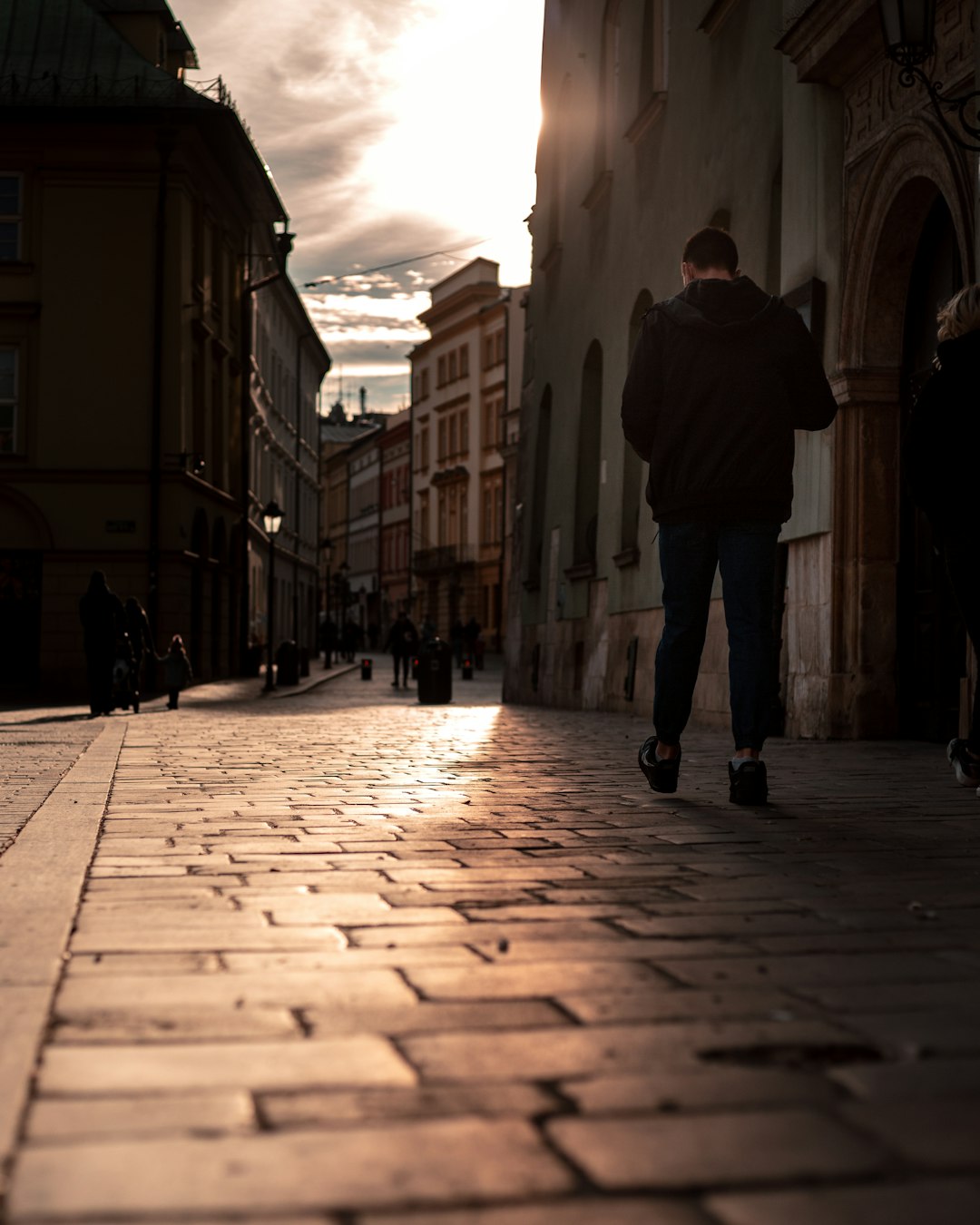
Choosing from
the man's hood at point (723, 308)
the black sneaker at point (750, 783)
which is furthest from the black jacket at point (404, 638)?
the black sneaker at point (750, 783)

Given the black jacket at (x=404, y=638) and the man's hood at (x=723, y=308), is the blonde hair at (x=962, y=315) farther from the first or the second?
the black jacket at (x=404, y=638)

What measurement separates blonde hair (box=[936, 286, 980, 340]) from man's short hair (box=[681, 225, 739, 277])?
90 cm

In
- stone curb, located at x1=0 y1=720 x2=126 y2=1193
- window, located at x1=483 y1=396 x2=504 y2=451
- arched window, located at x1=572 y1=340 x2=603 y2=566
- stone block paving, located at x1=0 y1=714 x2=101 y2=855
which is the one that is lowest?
stone block paving, located at x1=0 y1=714 x2=101 y2=855

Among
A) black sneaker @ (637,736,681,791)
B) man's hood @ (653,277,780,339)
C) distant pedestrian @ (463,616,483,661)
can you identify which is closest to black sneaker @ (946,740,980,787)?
black sneaker @ (637,736,681,791)

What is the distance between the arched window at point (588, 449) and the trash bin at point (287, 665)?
11928 mm

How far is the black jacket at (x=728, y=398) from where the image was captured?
626 centimetres

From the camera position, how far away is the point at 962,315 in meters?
6.66

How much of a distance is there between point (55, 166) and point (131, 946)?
2789cm

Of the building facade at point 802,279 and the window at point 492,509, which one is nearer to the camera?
the building facade at point 802,279

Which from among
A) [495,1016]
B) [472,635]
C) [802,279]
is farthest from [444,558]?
[495,1016]

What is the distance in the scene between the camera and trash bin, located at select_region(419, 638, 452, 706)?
83.1ft

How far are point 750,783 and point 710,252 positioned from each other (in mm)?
2031

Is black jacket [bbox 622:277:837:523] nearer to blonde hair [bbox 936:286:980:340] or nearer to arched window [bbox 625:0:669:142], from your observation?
blonde hair [bbox 936:286:980:340]

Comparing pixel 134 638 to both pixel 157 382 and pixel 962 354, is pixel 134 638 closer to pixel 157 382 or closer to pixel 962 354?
pixel 157 382
